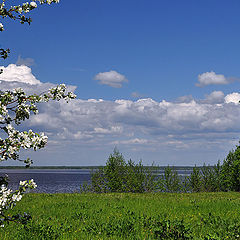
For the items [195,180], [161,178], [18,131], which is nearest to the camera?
[18,131]

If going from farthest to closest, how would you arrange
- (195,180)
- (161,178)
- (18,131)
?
(195,180), (161,178), (18,131)

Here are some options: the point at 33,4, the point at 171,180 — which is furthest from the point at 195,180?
the point at 33,4

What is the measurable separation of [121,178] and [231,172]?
14844mm

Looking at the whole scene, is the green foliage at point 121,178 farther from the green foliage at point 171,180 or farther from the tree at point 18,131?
the tree at point 18,131

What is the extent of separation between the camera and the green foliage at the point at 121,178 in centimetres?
3888

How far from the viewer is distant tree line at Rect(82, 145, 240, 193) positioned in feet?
128

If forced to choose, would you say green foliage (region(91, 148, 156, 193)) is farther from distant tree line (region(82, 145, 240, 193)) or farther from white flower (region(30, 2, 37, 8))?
white flower (region(30, 2, 37, 8))

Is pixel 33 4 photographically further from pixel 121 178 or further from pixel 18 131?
pixel 121 178

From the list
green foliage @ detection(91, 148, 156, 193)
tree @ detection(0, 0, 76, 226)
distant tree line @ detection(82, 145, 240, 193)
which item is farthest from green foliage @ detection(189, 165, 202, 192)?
tree @ detection(0, 0, 76, 226)

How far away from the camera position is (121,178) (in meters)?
41.7

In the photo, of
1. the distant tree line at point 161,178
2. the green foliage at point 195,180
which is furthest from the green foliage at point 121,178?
the green foliage at point 195,180

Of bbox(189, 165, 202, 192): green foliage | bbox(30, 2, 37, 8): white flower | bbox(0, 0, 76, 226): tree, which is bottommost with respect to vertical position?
bbox(189, 165, 202, 192): green foliage

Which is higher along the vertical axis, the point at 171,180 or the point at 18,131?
the point at 18,131

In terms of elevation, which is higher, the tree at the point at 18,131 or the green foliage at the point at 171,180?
the tree at the point at 18,131
